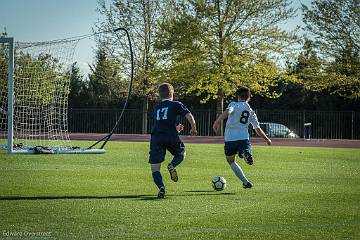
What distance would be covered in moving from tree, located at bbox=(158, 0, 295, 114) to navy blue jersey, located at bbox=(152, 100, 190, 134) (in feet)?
106

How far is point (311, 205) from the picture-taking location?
31.6ft

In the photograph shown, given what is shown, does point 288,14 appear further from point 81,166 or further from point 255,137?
point 81,166

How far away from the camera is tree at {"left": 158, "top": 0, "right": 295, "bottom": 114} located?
43.2 m

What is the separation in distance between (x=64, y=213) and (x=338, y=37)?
123ft

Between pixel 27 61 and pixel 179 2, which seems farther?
pixel 179 2

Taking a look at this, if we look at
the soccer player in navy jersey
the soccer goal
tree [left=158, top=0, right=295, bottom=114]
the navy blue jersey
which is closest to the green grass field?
the soccer player in navy jersey

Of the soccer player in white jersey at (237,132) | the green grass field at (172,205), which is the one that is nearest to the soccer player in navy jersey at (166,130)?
the green grass field at (172,205)

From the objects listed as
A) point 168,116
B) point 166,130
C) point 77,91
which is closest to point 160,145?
point 166,130

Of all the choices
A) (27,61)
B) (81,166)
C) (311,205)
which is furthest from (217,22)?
(311,205)

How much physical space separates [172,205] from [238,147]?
281cm

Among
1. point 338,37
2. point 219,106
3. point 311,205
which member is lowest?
point 311,205

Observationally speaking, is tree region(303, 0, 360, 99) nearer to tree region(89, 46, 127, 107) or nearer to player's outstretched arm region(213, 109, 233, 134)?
tree region(89, 46, 127, 107)

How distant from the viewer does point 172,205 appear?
30.8 feet

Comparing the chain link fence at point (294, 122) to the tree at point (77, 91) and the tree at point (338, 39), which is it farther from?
the tree at point (77, 91)
